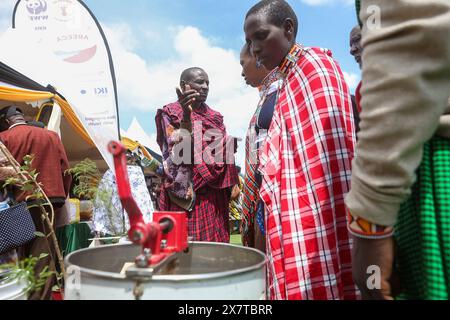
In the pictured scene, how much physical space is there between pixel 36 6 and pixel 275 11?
4989mm

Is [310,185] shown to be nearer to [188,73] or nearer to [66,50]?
[188,73]

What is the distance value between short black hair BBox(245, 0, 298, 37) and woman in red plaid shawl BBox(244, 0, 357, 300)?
0.31 m

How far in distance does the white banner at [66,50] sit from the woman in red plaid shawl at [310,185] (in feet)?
13.9

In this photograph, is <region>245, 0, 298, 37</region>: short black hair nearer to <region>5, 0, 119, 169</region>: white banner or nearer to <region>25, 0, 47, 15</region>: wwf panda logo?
<region>5, 0, 119, 169</region>: white banner

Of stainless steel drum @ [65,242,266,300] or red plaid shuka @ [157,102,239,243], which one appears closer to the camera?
stainless steel drum @ [65,242,266,300]

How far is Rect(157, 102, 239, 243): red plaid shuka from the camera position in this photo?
104 inches

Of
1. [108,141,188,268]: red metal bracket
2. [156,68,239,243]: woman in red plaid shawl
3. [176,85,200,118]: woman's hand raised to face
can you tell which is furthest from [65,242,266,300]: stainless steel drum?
[156,68,239,243]: woman in red plaid shawl

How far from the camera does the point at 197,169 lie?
2.66 m

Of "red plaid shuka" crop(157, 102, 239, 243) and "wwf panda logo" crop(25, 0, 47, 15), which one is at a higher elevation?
"wwf panda logo" crop(25, 0, 47, 15)

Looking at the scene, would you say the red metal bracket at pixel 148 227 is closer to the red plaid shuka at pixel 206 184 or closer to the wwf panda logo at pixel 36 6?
the red plaid shuka at pixel 206 184

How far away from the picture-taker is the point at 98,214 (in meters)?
3.61

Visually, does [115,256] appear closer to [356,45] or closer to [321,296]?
[321,296]
